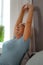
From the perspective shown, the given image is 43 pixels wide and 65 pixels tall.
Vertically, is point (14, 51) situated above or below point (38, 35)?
below

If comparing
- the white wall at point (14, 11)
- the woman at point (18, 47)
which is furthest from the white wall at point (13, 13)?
the woman at point (18, 47)

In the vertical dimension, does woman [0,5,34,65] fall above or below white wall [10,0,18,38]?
below

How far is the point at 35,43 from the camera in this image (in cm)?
208

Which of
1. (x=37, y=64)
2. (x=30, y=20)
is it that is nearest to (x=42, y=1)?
(x=30, y=20)

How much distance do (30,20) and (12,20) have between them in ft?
1.32

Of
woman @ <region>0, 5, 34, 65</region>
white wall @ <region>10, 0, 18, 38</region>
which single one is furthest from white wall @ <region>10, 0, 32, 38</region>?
woman @ <region>0, 5, 34, 65</region>

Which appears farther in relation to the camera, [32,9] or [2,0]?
[2,0]

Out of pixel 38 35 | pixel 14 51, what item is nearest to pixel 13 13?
pixel 38 35

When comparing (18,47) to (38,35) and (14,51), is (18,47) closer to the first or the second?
(14,51)

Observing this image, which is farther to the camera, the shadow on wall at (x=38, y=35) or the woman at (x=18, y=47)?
the shadow on wall at (x=38, y=35)

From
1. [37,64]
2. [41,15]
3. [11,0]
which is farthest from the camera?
[11,0]

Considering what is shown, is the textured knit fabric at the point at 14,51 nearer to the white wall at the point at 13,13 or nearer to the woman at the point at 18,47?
the woman at the point at 18,47

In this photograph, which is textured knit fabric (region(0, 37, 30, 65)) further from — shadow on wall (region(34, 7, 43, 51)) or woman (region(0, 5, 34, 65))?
shadow on wall (region(34, 7, 43, 51))

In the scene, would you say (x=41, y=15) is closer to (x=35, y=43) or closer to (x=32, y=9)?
(x=32, y=9)
